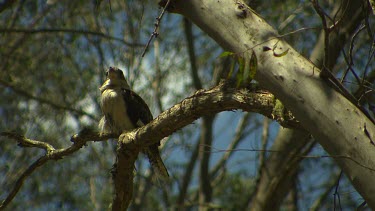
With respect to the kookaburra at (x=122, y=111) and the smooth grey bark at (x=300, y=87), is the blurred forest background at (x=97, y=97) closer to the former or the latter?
the kookaburra at (x=122, y=111)

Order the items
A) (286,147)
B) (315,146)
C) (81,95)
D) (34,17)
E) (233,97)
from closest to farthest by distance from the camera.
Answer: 1. (233,97)
2. (286,147)
3. (315,146)
4. (34,17)
5. (81,95)

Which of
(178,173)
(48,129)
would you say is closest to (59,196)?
(48,129)

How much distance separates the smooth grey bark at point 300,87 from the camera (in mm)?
2553

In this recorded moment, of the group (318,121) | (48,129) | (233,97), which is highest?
(48,129)

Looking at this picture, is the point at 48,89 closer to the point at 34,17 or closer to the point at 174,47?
the point at 34,17

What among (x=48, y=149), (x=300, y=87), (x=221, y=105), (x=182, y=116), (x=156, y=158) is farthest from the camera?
(x=156, y=158)

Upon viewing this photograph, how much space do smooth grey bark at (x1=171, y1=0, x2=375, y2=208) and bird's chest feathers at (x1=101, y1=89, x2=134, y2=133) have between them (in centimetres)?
272

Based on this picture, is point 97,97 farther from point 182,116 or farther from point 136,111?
point 182,116

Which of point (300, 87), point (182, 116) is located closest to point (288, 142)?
point (182, 116)

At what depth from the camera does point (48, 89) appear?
8648mm

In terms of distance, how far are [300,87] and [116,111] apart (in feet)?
10.9

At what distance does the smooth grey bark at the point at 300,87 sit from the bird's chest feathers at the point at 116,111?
2.72 m

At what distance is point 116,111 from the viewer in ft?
19.1

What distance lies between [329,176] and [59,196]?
12.8ft
